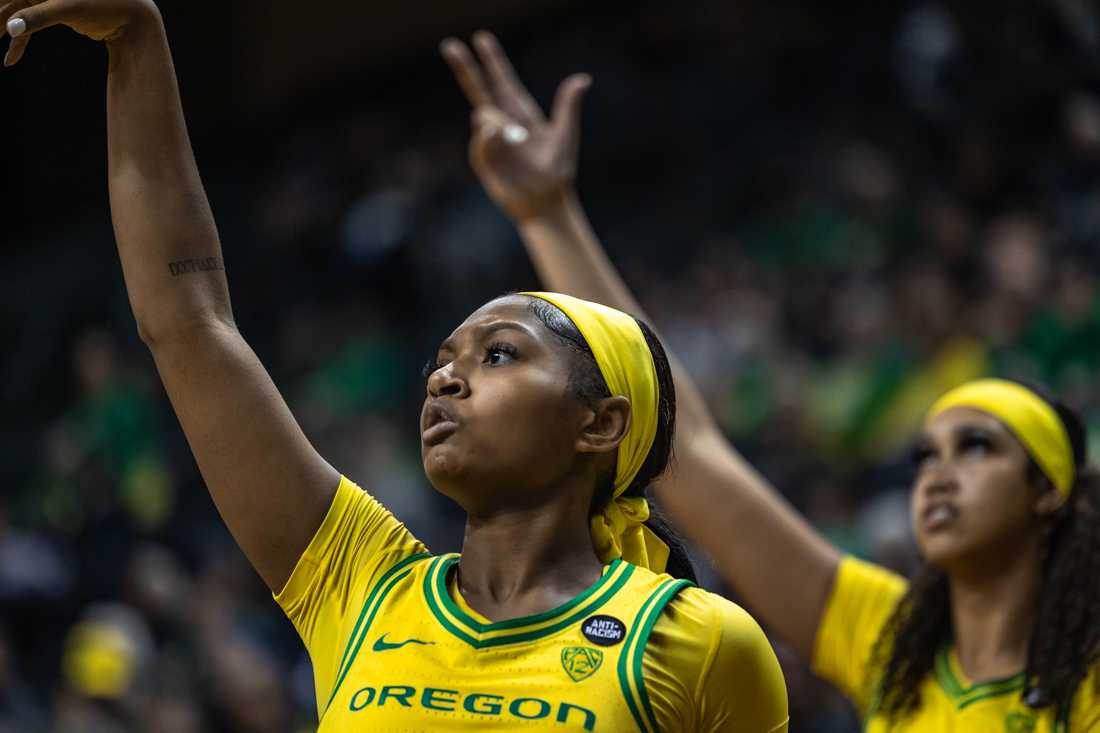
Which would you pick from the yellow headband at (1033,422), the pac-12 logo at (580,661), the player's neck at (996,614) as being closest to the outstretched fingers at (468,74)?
the yellow headband at (1033,422)

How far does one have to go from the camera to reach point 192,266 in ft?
8.15

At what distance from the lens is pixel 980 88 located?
26.3 feet

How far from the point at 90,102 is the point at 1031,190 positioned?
21.2 ft

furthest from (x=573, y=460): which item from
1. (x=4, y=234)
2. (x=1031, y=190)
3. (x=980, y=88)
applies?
(x=4, y=234)

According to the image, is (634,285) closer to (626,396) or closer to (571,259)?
(571,259)

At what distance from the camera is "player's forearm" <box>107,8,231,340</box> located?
2.45m

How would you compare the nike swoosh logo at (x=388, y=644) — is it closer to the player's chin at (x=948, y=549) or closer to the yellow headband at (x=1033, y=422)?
the player's chin at (x=948, y=549)

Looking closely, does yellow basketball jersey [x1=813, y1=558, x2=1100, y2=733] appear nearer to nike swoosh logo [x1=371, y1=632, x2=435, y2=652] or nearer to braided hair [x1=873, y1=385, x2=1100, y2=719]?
braided hair [x1=873, y1=385, x2=1100, y2=719]

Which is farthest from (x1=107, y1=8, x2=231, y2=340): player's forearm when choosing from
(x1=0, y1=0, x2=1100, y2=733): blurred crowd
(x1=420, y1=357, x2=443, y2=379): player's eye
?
(x1=0, y1=0, x2=1100, y2=733): blurred crowd

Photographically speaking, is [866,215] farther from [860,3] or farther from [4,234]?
[4,234]

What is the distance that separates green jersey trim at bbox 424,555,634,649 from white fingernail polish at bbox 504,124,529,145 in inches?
63.8

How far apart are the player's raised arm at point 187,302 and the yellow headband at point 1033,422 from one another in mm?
1841

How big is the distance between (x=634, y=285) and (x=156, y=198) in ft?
22.1

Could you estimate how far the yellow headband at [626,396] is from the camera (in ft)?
8.20
